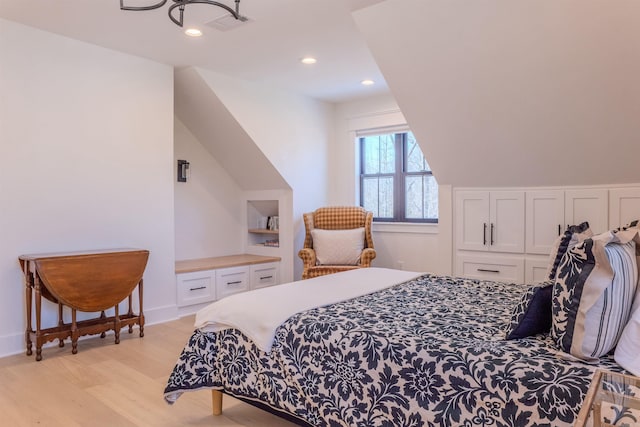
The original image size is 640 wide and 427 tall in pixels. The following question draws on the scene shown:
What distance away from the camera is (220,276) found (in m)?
4.60

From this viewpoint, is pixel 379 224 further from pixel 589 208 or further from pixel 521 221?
pixel 589 208

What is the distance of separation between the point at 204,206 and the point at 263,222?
0.84m

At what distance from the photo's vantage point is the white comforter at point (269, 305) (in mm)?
1975

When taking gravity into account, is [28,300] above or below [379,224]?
below

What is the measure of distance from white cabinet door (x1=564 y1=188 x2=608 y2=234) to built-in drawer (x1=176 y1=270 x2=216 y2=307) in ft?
10.6

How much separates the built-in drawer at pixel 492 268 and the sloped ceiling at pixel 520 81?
0.69m

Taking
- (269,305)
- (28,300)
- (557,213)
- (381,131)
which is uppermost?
(381,131)

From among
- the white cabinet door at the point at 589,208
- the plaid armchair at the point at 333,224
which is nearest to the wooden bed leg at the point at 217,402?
the plaid armchair at the point at 333,224

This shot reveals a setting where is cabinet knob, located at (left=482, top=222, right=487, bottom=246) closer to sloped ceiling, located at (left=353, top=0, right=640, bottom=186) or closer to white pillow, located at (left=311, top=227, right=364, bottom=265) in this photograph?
sloped ceiling, located at (left=353, top=0, right=640, bottom=186)

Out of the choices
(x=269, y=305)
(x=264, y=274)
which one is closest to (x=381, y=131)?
(x=264, y=274)

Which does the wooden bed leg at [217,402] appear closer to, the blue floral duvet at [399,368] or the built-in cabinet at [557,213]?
the blue floral duvet at [399,368]

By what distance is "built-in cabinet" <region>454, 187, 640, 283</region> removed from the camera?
344 centimetres

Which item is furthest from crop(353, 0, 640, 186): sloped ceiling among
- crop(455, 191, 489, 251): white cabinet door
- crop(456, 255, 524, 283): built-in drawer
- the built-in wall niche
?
the built-in wall niche

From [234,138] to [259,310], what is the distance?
301 centimetres
